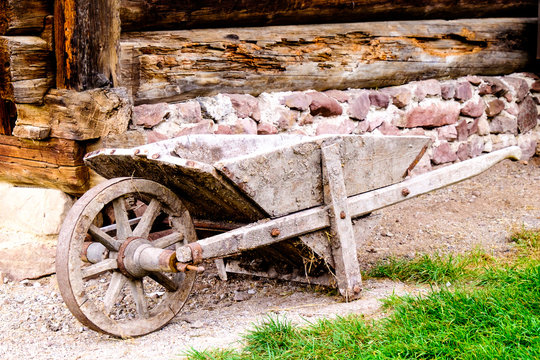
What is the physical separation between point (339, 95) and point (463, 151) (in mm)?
1759

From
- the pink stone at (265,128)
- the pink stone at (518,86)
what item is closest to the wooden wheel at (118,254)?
the pink stone at (265,128)

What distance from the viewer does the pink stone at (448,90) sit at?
18.5 ft

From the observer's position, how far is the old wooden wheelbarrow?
8.41ft

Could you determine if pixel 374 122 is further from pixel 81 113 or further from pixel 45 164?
pixel 45 164

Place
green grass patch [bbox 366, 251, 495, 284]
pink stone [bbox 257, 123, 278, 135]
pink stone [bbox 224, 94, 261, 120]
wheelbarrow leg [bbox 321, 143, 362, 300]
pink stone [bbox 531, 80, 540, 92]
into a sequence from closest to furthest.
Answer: wheelbarrow leg [bbox 321, 143, 362, 300] < green grass patch [bbox 366, 251, 495, 284] < pink stone [bbox 224, 94, 261, 120] < pink stone [bbox 257, 123, 278, 135] < pink stone [bbox 531, 80, 540, 92]

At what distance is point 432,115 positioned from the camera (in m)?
5.56

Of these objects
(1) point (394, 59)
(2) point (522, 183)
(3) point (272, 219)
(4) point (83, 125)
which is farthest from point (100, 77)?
(2) point (522, 183)

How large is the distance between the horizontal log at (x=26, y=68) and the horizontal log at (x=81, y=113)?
7 cm

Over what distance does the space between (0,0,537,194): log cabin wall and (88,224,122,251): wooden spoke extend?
85 centimetres

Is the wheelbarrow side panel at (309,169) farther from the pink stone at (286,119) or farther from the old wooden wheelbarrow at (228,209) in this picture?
the pink stone at (286,119)

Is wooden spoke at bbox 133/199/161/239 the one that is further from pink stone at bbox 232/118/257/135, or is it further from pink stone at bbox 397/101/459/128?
pink stone at bbox 397/101/459/128

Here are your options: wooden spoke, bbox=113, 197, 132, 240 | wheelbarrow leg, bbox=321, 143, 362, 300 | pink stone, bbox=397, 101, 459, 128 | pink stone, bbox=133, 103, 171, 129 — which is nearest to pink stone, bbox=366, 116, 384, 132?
pink stone, bbox=397, 101, 459, 128

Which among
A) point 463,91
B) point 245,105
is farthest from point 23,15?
point 463,91

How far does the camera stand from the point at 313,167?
292cm
